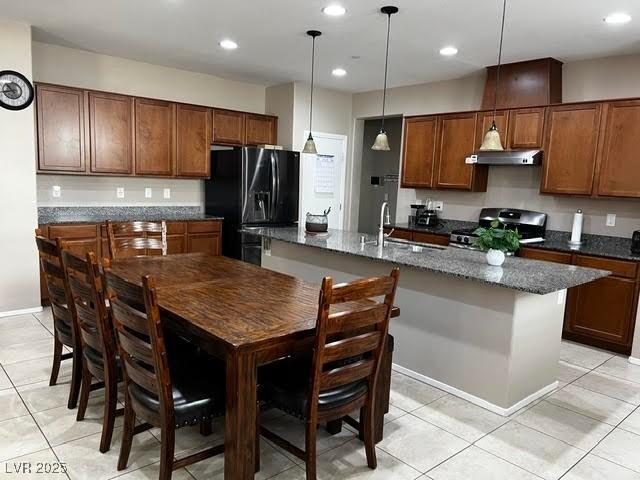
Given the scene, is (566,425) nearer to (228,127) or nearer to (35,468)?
(35,468)

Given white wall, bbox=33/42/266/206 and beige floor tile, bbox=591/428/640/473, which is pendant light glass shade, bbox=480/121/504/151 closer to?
beige floor tile, bbox=591/428/640/473

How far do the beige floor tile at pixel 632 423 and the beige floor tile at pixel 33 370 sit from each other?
3472 millimetres

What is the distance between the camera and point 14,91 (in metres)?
3.98

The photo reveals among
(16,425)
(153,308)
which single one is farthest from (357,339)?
(16,425)

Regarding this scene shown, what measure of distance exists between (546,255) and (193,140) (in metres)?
3.96

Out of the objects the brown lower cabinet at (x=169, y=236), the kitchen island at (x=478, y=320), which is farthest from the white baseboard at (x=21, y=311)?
the kitchen island at (x=478, y=320)

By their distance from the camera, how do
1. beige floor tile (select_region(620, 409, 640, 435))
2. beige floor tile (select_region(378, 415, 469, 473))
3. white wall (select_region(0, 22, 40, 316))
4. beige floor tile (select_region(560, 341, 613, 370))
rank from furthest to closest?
white wall (select_region(0, 22, 40, 316)) → beige floor tile (select_region(560, 341, 613, 370)) → beige floor tile (select_region(620, 409, 640, 435)) → beige floor tile (select_region(378, 415, 469, 473))

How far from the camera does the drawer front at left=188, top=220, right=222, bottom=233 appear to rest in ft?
17.2

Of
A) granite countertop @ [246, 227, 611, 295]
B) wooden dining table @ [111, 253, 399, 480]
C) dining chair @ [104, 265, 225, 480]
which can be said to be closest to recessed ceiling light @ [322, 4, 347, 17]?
granite countertop @ [246, 227, 611, 295]

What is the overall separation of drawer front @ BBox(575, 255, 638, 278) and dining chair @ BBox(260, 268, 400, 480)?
Answer: 8.83 feet

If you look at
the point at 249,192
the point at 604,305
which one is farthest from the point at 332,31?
the point at 604,305

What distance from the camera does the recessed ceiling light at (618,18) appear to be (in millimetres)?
3257

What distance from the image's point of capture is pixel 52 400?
270cm

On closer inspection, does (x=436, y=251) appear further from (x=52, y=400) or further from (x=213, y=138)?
(x=213, y=138)
